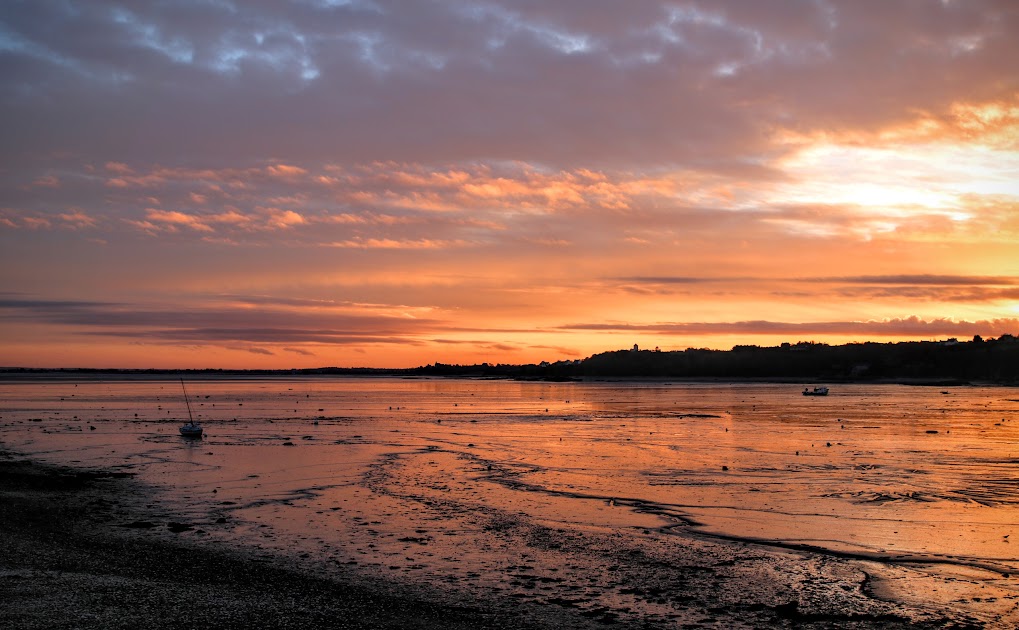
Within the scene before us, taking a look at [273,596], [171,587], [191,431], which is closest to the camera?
[273,596]

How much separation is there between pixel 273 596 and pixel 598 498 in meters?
11.4

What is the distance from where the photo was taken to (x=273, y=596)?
12758 mm

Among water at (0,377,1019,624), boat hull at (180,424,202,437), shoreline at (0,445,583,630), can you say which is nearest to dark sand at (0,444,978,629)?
shoreline at (0,445,583,630)

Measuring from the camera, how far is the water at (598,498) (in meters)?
14.2

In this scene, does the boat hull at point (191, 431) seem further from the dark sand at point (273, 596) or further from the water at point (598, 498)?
the dark sand at point (273, 596)

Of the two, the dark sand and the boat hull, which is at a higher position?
the dark sand

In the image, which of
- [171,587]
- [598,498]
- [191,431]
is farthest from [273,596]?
[191,431]

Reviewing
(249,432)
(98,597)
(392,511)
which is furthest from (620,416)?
(98,597)

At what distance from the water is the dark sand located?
20.6 inches

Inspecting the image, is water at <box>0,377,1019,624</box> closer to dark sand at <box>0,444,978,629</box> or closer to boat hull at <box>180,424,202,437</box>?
dark sand at <box>0,444,978,629</box>

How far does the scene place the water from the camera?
14227mm

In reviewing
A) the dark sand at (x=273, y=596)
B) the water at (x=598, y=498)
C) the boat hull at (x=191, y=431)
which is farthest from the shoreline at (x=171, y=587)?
the boat hull at (x=191, y=431)

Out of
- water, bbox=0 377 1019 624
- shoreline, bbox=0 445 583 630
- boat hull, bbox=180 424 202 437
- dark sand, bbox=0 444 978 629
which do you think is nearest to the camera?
dark sand, bbox=0 444 978 629

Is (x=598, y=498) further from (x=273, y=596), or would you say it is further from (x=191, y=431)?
(x=191, y=431)
